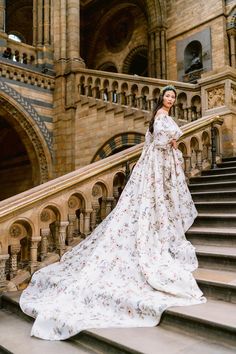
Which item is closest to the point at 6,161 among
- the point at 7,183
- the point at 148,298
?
the point at 7,183

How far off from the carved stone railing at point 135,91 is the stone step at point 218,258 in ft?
11.7

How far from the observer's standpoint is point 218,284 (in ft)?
9.34

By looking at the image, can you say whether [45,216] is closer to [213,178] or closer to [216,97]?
[213,178]

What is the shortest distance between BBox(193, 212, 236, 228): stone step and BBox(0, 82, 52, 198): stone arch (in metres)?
7.44

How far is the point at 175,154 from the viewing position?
12.5ft

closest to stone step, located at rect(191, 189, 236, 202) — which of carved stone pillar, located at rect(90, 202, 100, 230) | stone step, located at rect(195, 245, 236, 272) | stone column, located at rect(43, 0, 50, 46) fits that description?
stone step, located at rect(195, 245, 236, 272)

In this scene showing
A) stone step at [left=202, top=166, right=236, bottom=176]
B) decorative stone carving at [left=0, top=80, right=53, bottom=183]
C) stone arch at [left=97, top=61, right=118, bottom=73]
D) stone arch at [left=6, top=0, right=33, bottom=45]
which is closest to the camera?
stone step at [left=202, top=166, right=236, bottom=176]

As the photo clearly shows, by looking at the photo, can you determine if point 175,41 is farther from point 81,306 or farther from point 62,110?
point 81,306

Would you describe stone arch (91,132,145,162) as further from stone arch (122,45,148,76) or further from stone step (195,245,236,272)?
stone arch (122,45,148,76)

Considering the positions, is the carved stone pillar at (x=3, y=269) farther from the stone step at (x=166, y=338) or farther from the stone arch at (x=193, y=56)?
the stone arch at (x=193, y=56)

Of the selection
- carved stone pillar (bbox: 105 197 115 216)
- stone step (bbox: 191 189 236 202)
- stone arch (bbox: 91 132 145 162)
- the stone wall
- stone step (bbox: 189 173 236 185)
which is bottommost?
carved stone pillar (bbox: 105 197 115 216)

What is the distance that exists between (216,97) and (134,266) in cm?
391

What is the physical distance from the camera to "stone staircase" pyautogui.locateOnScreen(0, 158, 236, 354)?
2254 millimetres

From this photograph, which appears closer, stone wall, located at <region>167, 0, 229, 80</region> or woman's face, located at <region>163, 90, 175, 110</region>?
woman's face, located at <region>163, 90, 175, 110</region>
